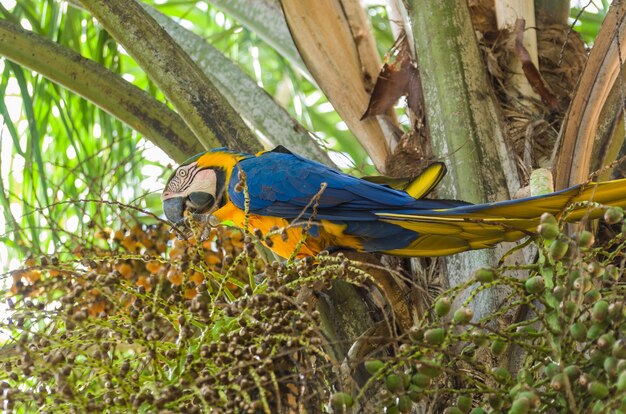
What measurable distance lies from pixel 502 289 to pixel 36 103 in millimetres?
1684

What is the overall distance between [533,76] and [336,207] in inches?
23.8

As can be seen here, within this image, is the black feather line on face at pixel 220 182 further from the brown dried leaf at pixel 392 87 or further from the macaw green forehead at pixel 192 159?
the brown dried leaf at pixel 392 87

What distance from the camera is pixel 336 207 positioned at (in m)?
2.12

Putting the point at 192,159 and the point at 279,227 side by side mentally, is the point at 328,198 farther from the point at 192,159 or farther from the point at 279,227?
the point at 192,159

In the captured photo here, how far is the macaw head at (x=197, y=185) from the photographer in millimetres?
2195

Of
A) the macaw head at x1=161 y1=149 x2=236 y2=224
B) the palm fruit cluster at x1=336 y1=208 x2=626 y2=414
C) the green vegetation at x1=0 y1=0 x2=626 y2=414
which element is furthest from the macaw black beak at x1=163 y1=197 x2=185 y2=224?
the palm fruit cluster at x1=336 y1=208 x2=626 y2=414

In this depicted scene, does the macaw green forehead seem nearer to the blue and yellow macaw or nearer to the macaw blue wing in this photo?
the blue and yellow macaw

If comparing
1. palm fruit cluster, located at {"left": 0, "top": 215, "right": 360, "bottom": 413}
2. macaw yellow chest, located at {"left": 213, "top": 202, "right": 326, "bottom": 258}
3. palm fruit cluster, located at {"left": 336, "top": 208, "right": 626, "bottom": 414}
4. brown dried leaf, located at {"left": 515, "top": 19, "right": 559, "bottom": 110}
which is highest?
brown dried leaf, located at {"left": 515, "top": 19, "right": 559, "bottom": 110}

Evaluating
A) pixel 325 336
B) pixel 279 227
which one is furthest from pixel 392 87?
pixel 325 336

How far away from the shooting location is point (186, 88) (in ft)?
6.57

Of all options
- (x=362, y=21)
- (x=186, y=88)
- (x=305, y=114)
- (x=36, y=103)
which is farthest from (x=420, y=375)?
(x=305, y=114)

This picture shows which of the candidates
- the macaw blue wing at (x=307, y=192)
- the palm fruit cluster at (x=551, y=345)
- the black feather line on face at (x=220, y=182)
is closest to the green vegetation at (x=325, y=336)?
the palm fruit cluster at (x=551, y=345)

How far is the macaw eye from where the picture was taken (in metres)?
2.35

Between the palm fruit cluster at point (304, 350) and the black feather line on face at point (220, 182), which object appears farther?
the black feather line on face at point (220, 182)
